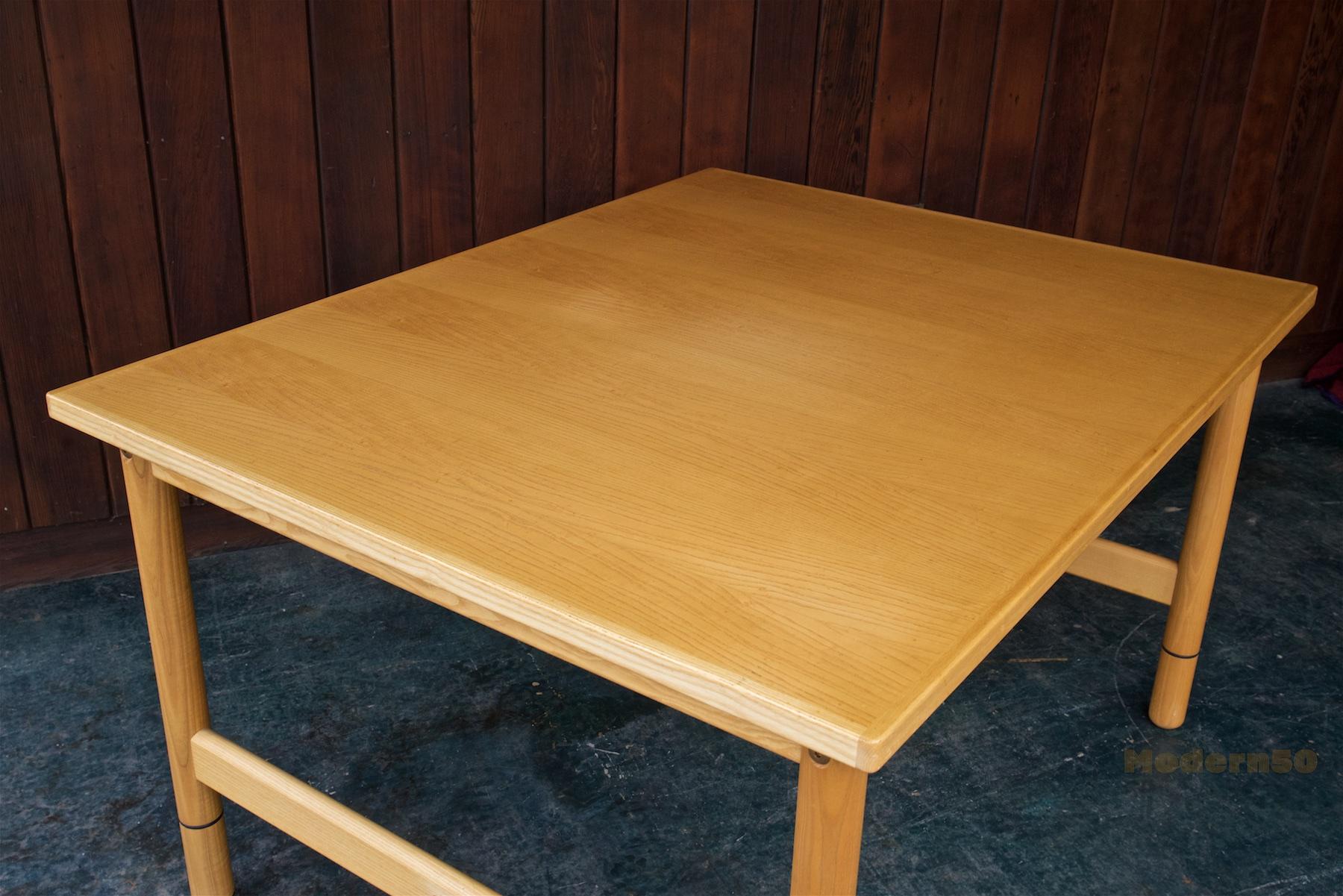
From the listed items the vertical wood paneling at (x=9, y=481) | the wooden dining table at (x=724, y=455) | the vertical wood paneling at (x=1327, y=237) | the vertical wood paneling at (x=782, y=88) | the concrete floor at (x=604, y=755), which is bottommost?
the concrete floor at (x=604, y=755)

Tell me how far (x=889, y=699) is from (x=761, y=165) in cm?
196

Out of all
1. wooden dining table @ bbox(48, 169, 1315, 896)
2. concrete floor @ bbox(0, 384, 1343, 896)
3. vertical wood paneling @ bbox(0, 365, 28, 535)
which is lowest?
concrete floor @ bbox(0, 384, 1343, 896)

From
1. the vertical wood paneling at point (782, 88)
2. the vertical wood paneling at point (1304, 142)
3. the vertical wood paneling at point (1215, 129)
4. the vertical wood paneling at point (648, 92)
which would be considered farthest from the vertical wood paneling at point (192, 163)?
the vertical wood paneling at point (1304, 142)

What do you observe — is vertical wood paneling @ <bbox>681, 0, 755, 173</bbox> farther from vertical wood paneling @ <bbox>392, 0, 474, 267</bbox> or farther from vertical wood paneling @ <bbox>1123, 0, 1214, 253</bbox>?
vertical wood paneling @ <bbox>1123, 0, 1214, 253</bbox>

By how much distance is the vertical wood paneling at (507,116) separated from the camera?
7.96 feet

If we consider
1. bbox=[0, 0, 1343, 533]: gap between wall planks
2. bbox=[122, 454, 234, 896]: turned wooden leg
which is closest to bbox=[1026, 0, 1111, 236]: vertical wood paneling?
bbox=[0, 0, 1343, 533]: gap between wall planks

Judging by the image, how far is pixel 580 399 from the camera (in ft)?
→ 4.95

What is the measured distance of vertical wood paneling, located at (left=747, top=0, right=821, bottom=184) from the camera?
2.67m

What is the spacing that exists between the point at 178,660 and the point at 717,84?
163 centimetres

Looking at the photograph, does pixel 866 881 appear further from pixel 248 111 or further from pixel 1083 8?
pixel 1083 8

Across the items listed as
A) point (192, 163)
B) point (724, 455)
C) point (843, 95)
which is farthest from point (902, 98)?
point (724, 455)

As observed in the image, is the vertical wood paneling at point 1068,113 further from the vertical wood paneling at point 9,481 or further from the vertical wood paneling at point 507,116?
the vertical wood paneling at point 9,481

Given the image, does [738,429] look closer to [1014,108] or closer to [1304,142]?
[1014,108]

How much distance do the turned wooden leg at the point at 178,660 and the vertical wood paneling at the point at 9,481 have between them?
0.88 metres
